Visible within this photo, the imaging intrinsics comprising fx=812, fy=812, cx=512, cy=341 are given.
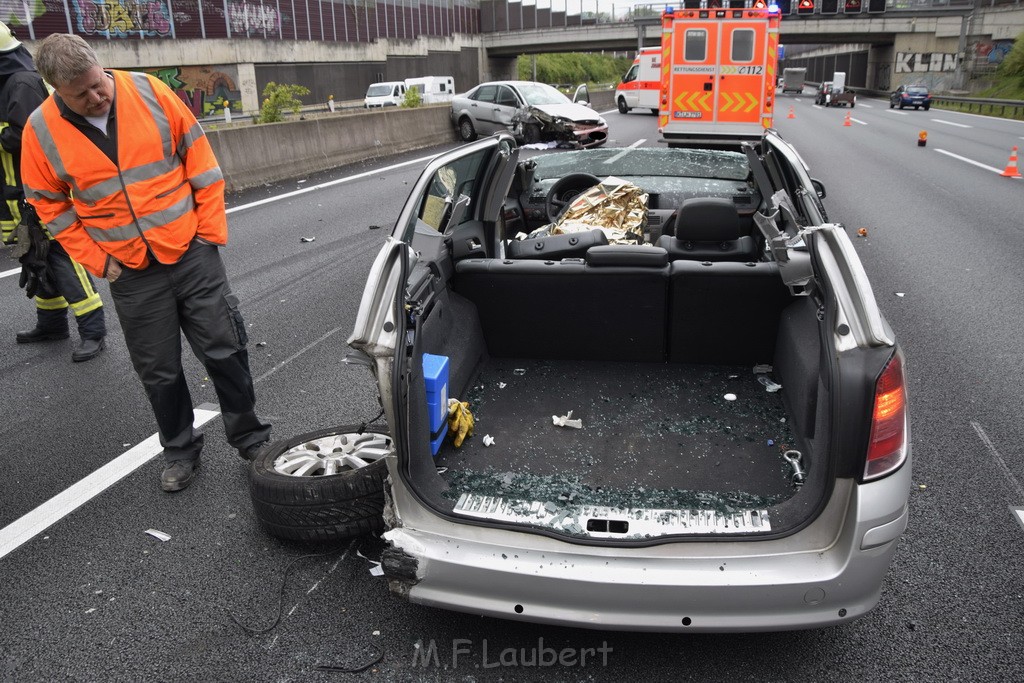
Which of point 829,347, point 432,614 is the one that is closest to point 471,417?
point 432,614

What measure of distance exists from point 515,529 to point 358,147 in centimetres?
1619

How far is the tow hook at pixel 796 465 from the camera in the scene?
307cm

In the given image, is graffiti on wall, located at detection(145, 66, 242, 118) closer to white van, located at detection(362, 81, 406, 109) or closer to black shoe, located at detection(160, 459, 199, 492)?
white van, located at detection(362, 81, 406, 109)

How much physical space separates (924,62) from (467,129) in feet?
179

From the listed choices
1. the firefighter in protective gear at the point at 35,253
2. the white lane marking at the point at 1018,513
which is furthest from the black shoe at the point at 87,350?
→ the white lane marking at the point at 1018,513

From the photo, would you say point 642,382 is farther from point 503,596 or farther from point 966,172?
point 966,172

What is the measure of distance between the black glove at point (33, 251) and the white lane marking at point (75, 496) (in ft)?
6.24

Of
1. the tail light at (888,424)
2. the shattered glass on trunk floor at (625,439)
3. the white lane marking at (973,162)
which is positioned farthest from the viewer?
the white lane marking at (973,162)

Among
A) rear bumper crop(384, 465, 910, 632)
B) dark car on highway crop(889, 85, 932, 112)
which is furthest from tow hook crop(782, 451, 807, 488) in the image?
dark car on highway crop(889, 85, 932, 112)

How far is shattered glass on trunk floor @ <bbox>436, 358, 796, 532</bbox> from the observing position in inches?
121

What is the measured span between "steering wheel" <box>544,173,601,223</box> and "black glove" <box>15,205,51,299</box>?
352 centimetres

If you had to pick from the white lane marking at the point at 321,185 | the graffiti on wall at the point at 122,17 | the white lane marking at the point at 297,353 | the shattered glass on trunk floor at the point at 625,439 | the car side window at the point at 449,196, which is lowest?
the white lane marking at the point at 297,353

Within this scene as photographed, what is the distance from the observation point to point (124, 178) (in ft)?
12.1

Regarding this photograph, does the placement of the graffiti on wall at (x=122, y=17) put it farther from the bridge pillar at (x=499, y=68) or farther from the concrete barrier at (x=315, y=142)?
the bridge pillar at (x=499, y=68)
